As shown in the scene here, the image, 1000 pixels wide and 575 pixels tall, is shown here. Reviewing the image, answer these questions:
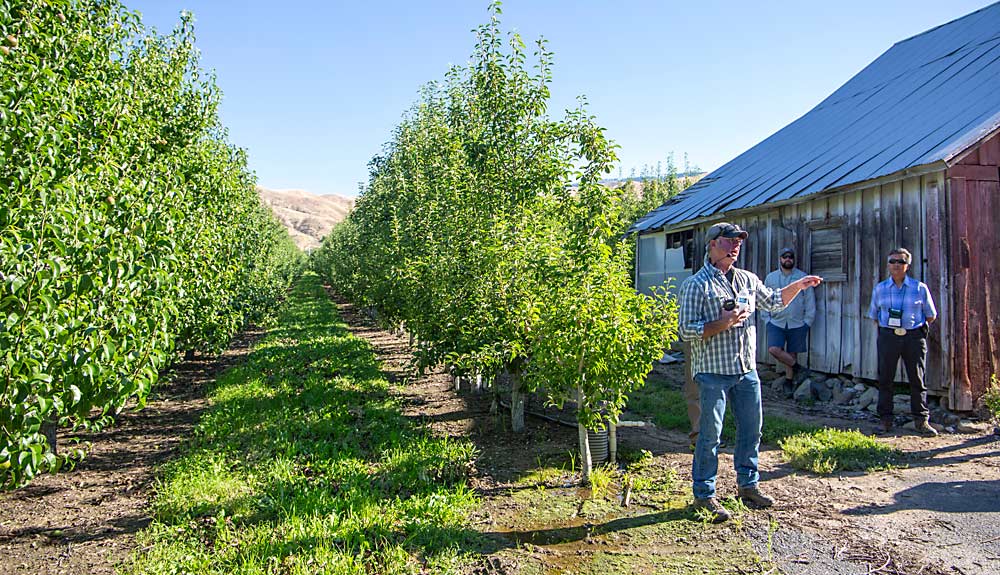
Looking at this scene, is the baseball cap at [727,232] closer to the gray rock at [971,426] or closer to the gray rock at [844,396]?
the gray rock at [971,426]

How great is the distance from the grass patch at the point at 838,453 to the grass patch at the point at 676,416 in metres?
0.40

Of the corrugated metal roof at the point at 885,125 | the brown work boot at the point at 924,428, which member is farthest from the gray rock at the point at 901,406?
the corrugated metal roof at the point at 885,125

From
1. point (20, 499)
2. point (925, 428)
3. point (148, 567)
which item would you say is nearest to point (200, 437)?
point (20, 499)

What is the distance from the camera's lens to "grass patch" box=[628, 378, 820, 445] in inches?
287

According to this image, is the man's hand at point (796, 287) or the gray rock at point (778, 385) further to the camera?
the gray rock at point (778, 385)

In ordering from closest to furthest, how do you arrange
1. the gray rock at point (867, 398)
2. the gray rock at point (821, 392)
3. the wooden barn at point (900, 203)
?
1. the wooden barn at point (900, 203)
2. the gray rock at point (867, 398)
3. the gray rock at point (821, 392)

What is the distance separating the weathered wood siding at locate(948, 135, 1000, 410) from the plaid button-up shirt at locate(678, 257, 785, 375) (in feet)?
13.7

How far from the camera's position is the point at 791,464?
6191 millimetres

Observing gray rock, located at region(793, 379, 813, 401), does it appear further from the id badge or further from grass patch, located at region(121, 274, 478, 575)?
grass patch, located at region(121, 274, 478, 575)

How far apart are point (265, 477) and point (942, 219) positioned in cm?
771

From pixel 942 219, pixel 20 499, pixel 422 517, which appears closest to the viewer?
pixel 422 517

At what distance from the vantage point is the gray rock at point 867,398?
28.1ft

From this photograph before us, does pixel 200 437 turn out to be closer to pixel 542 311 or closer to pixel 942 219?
pixel 542 311

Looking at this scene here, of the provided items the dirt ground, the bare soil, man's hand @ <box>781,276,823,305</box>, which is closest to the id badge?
the dirt ground
